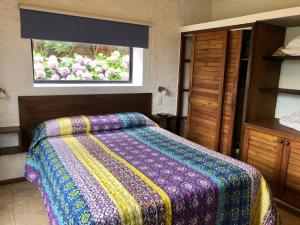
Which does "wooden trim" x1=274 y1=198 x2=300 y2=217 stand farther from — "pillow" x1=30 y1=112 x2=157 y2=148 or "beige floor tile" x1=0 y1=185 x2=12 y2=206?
"beige floor tile" x1=0 y1=185 x2=12 y2=206

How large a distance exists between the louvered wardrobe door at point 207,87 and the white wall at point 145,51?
0.35 meters

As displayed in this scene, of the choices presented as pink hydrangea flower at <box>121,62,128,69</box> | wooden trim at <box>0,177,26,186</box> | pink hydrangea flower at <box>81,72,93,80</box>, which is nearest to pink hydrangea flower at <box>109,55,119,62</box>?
pink hydrangea flower at <box>121,62,128,69</box>

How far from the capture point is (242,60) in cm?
290

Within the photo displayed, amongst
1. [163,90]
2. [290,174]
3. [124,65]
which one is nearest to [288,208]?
[290,174]

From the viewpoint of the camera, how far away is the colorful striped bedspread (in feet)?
4.68

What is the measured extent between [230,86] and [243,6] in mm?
1176

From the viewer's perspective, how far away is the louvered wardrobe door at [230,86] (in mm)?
2904

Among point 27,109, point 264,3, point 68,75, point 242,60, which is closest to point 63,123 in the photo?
point 27,109

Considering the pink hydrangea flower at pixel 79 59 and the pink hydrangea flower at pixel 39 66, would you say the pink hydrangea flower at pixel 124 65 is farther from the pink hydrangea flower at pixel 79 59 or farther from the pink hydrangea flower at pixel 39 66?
the pink hydrangea flower at pixel 39 66

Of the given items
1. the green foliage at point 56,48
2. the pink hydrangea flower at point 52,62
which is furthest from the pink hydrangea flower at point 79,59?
the pink hydrangea flower at point 52,62

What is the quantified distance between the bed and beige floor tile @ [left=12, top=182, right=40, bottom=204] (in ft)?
0.77

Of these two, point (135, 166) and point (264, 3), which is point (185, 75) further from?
point (135, 166)

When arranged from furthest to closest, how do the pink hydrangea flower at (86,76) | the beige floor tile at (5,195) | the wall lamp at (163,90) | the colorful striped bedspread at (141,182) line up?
the wall lamp at (163,90) → the pink hydrangea flower at (86,76) → the beige floor tile at (5,195) → the colorful striped bedspread at (141,182)

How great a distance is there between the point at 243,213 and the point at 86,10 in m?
2.54
